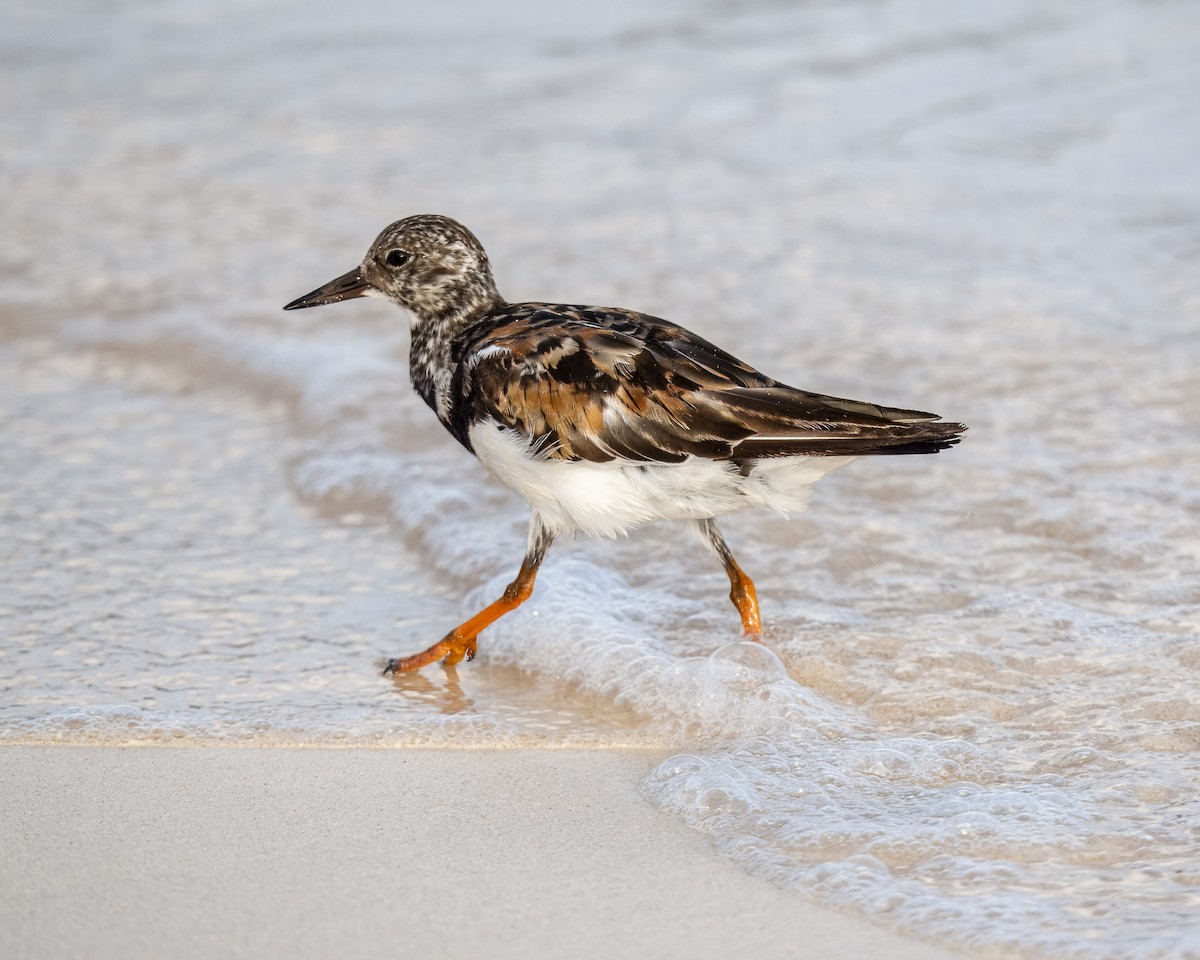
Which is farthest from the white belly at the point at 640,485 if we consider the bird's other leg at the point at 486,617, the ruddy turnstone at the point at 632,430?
the bird's other leg at the point at 486,617

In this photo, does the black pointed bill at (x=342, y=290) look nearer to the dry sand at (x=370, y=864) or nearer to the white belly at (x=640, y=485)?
the white belly at (x=640, y=485)

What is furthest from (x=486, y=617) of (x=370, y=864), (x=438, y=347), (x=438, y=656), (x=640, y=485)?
(x=370, y=864)

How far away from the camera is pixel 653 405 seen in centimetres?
407

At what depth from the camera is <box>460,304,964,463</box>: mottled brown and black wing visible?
13.2 ft

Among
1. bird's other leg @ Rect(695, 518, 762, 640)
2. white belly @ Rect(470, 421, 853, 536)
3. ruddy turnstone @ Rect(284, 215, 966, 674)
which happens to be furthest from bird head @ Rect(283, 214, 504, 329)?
bird's other leg @ Rect(695, 518, 762, 640)

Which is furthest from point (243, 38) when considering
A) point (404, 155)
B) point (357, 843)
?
point (357, 843)

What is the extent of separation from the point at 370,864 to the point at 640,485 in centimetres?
134

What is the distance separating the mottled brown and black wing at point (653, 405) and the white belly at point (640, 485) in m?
0.05

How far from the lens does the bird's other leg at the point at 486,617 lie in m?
4.34

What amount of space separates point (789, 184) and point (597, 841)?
19.7 ft

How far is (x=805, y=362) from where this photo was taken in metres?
6.69

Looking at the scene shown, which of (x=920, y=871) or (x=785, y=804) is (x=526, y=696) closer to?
(x=785, y=804)

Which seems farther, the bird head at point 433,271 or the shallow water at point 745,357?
the bird head at point 433,271

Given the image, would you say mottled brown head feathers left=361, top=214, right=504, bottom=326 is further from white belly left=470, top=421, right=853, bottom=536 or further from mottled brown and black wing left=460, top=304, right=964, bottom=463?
white belly left=470, top=421, right=853, bottom=536
